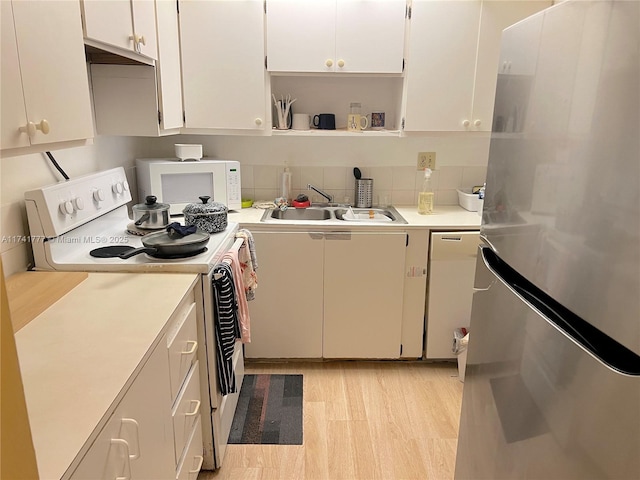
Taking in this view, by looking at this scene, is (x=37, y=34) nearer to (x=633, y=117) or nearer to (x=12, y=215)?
(x=12, y=215)

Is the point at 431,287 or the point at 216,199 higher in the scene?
the point at 216,199

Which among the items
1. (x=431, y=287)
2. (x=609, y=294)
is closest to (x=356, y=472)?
(x=431, y=287)

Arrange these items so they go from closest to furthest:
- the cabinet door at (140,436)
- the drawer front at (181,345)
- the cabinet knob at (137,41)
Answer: the cabinet door at (140,436)
the drawer front at (181,345)
the cabinet knob at (137,41)

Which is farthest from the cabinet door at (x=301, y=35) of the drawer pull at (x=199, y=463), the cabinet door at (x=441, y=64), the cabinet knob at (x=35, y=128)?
the drawer pull at (x=199, y=463)

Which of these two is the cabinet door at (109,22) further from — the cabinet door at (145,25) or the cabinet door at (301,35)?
the cabinet door at (301,35)

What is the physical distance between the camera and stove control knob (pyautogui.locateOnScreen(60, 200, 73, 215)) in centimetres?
173

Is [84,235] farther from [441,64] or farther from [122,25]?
[441,64]

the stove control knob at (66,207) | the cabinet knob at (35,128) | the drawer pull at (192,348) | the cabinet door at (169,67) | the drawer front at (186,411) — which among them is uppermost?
the cabinet door at (169,67)

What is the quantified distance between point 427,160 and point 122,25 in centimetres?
193

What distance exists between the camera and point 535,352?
1.07 meters

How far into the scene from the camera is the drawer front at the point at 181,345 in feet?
4.78

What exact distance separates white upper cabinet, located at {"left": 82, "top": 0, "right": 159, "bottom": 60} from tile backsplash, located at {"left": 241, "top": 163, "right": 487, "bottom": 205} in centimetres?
106

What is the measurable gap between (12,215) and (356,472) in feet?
5.39

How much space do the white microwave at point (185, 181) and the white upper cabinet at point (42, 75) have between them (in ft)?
3.43
